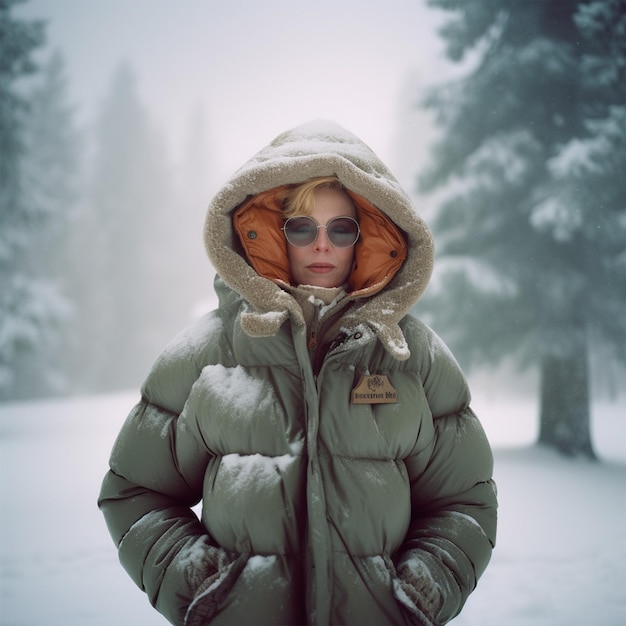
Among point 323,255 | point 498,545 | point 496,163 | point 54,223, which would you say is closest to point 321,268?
point 323,255

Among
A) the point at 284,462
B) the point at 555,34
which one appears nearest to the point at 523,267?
the point at 555,34

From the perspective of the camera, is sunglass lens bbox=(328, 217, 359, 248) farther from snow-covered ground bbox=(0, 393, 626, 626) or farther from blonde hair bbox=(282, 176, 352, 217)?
snow-covered ground bbox=(0, 393, 626, 626)

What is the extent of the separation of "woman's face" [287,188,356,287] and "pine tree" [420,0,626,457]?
567 centimetres

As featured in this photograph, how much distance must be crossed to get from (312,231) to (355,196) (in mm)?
249

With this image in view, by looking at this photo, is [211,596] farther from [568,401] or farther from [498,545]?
[568,401]

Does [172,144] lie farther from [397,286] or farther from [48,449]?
[397,286]

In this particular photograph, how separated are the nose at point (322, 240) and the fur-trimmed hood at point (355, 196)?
0.17 metres

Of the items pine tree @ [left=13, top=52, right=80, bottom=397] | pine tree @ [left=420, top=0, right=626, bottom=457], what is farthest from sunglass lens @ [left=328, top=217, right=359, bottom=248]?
pine tree @ [left=13, top=52, right=80, bottom=397]

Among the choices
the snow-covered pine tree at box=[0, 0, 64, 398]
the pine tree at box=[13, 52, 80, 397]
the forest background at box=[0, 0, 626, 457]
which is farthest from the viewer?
the pine tree at box=[13, 52, 80, 397]


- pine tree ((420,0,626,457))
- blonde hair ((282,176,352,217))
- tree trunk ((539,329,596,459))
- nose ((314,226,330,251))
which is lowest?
nose ((314,226,330,251))

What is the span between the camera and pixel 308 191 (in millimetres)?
1938

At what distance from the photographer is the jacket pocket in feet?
4.95

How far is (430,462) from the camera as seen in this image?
5.89 feet

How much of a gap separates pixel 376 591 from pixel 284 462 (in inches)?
17.5
